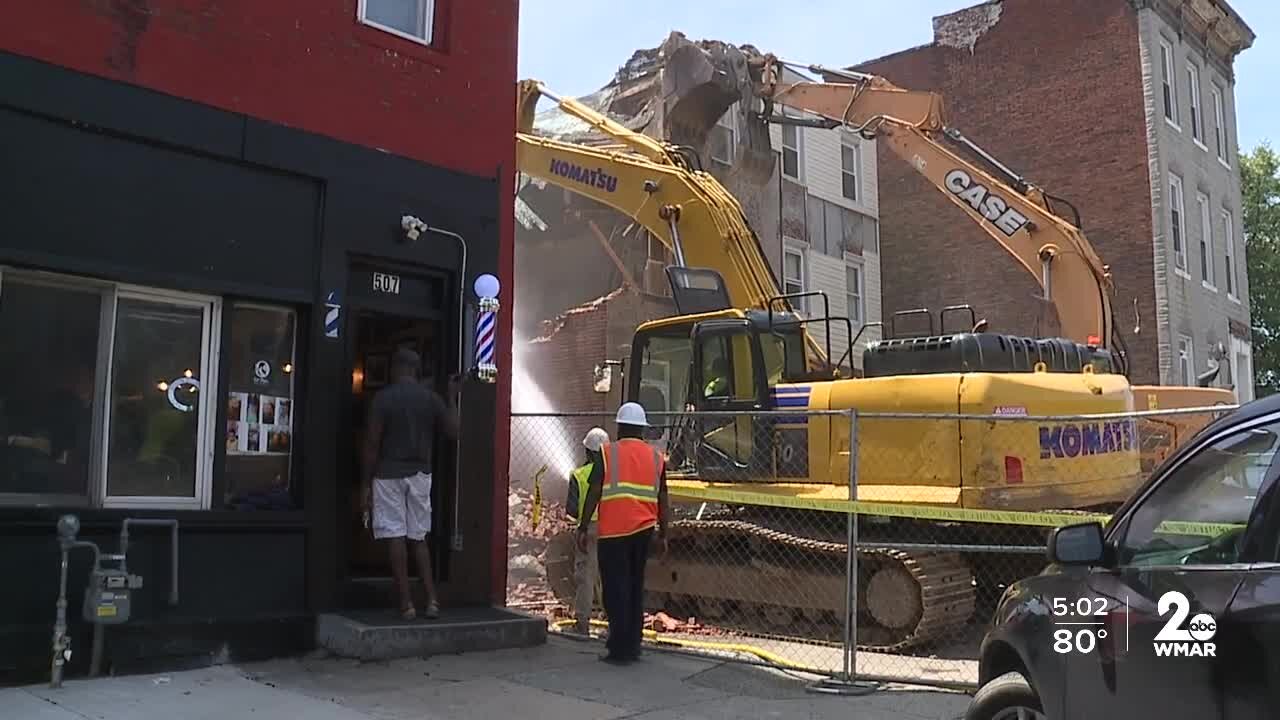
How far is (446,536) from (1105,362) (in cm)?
698

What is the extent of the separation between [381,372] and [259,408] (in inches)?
59.0

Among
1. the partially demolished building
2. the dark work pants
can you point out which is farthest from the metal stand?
the partially demolished building

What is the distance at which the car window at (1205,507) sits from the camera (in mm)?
3706

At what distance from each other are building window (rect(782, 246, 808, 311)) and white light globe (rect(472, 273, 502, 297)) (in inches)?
518

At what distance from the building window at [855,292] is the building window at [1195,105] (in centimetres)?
798

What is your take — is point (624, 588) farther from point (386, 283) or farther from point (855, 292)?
point (855, 292)

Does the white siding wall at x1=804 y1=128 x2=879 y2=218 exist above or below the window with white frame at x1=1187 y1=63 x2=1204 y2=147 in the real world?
below

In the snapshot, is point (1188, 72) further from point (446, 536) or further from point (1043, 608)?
point (1043, 608)

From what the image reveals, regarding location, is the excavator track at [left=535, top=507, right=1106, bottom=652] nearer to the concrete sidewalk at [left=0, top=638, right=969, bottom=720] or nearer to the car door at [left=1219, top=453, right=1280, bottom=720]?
the concrete sidewalk at [left=0, top=638, right=969, bottom=720]

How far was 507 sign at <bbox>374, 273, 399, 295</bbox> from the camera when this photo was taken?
8477 millimetres

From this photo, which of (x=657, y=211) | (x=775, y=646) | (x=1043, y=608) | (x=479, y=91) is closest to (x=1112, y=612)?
(x=1043, y=608)

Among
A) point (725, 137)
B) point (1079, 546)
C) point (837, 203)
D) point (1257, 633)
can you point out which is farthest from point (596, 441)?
point (837, 203)

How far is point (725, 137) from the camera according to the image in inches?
779

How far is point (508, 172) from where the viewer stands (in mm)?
9414
